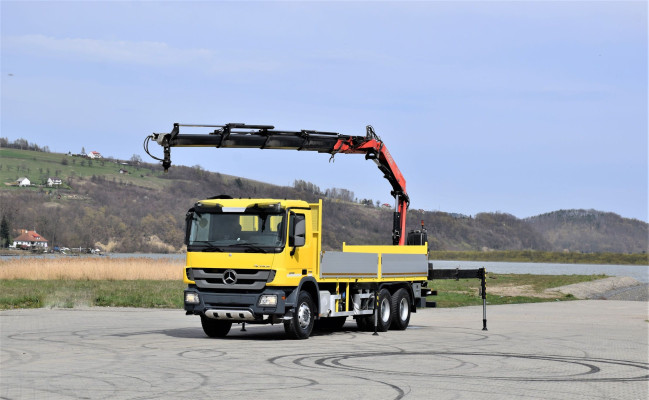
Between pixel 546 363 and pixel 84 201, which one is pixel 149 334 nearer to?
pixel 546 363

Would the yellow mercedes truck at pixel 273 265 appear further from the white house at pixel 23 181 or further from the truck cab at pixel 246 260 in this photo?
the white house at pixel 23 181

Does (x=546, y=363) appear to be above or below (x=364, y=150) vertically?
below

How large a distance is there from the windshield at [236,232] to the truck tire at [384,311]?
4263mm

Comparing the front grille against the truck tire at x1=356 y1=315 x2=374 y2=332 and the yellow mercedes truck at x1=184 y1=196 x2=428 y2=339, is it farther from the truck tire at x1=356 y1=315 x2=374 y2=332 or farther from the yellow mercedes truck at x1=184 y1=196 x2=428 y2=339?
the truck tire at x1=356 y1=315 x2=374 y2=332

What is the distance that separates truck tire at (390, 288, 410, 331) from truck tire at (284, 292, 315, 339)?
11.5 ft

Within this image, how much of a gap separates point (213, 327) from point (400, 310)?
5.48m

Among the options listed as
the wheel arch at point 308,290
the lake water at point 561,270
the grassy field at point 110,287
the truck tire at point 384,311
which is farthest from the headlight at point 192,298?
the lake water at point 561,270

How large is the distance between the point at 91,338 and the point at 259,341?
3591mm

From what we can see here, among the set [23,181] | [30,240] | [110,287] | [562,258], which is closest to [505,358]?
[110,287]

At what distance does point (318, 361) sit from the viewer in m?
15.4

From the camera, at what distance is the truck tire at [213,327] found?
67.2 ft

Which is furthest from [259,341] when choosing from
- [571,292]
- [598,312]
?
[571,292]

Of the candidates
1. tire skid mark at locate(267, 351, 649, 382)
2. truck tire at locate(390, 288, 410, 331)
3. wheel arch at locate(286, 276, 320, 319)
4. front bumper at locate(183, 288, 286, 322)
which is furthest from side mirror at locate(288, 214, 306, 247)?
truck tire at locate(390, 288, 410, 331)

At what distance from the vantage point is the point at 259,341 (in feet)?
64.3
